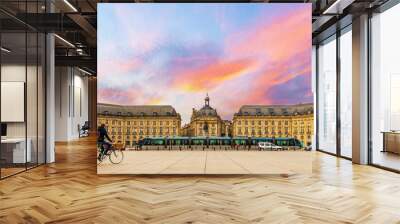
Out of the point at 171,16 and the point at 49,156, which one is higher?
the point at 171,16

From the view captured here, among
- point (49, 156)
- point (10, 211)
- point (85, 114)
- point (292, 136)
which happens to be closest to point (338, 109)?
point (292, 136)

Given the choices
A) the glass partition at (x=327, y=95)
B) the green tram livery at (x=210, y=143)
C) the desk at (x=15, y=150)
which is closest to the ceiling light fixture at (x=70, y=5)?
the desk at (x=15, y=150)

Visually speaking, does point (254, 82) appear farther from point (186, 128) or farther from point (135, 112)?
point (135, 112)

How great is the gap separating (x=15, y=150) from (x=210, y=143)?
12.0ft

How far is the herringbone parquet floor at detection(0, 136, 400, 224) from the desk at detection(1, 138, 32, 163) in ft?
1.16

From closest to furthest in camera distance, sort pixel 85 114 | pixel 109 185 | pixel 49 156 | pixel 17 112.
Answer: pixel 109 185 → pixel 17 112 → pixel 49 156 → pixel 85 114

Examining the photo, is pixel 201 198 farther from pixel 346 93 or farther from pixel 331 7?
pixel 346 93

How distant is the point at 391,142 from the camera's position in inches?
299

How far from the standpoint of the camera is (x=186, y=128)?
6996 mm

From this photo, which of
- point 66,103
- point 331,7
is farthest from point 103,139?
point 66,103

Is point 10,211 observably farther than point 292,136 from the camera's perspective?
No

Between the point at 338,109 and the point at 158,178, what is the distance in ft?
18.9

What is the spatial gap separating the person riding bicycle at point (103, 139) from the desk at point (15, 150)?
1.58 metres

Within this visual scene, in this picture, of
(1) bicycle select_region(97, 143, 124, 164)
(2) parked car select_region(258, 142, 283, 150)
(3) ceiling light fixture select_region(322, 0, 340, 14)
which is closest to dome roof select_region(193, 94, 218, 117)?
(2) parked car select_region(258, 142, 283, 150)
